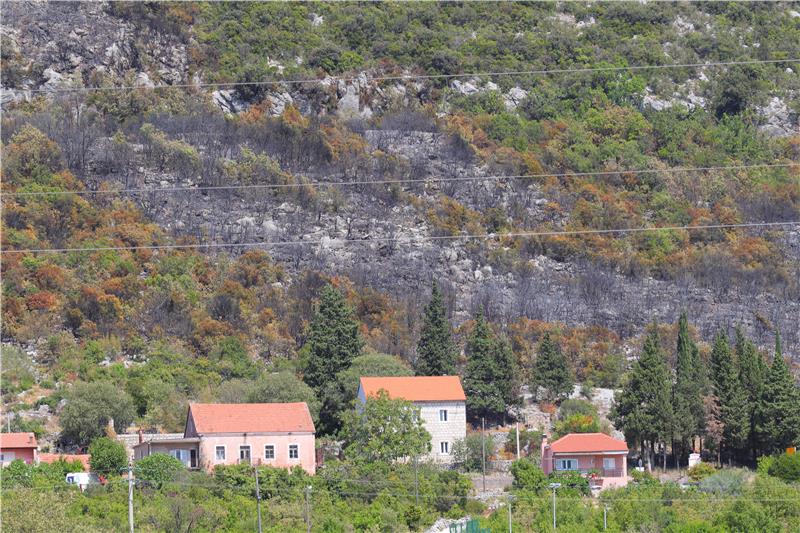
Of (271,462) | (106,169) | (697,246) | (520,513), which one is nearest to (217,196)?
(106,169)

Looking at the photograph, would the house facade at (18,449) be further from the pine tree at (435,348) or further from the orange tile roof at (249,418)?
the pine tree at (435,348)

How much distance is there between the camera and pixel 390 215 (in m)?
95.0

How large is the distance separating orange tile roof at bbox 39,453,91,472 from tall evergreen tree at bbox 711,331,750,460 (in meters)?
23.7

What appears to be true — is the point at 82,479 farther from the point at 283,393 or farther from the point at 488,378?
the point at 488,378

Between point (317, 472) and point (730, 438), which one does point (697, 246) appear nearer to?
point (730, 438)

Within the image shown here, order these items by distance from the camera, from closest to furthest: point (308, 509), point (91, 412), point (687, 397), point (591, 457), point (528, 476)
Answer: point (308, 509) → point (528, 476) → point (591, 457) → point (91, 412) → point (687, 397)

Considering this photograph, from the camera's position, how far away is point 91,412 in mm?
60625

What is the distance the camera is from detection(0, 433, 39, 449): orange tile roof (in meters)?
57.5

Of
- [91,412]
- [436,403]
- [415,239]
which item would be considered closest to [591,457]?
[436,403]

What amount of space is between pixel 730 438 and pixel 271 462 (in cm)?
1742

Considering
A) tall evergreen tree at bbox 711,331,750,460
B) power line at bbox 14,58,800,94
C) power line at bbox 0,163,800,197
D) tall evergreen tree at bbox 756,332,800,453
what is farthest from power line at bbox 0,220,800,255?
tall evergreen tree at bbox 756,332,800,453

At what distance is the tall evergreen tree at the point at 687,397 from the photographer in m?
60.8

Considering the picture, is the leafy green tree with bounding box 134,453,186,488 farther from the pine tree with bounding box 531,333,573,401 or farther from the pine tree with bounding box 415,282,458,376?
the pine tree with bounding box 531,333,573,401

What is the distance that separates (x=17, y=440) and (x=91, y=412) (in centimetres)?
347
